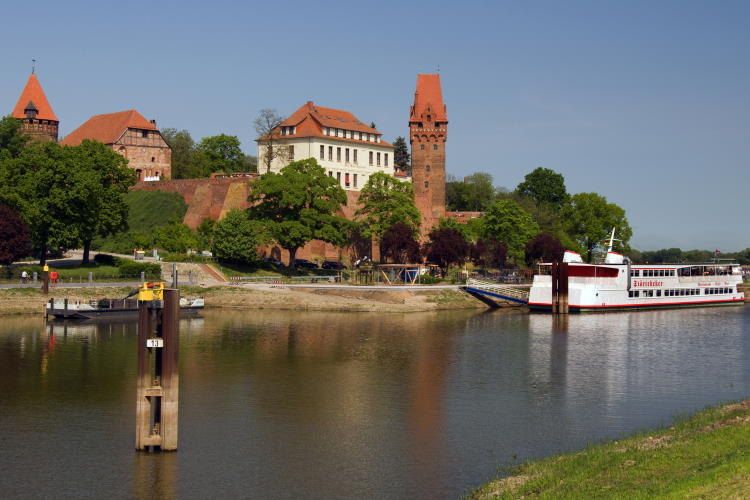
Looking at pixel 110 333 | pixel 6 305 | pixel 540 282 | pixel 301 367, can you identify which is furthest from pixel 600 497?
pixel 540 282

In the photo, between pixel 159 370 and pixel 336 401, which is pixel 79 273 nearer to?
pixel 336 401

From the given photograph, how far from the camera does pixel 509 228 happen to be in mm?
117375

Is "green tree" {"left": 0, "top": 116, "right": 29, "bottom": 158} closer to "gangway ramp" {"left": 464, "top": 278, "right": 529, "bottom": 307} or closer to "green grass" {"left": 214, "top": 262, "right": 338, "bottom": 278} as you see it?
"green grass" {"left": 214, "top": 262, "right": 338, "bottom": 278}

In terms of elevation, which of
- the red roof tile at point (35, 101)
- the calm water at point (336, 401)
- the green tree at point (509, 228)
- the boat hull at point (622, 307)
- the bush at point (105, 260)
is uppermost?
the red roof tile at point (35, 101)

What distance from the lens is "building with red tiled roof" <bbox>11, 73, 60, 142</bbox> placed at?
13838 cm

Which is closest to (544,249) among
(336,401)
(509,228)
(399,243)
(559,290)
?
(509,228)

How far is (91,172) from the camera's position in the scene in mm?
83188

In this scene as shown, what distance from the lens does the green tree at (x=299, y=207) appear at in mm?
93688

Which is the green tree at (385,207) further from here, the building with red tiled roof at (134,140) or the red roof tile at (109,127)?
the red roof tile at (109,127)

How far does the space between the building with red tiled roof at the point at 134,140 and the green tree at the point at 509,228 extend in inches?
1876

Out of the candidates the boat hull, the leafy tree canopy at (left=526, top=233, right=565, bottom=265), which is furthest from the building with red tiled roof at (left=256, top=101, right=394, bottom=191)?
the boat hull

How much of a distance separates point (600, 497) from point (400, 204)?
282ft

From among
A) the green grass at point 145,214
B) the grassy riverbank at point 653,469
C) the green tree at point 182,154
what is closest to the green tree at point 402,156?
the green tree at point 182,154

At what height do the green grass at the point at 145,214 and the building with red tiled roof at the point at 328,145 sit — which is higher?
the building with red tiled roof at the point at 328,145
